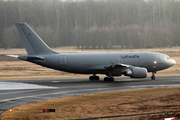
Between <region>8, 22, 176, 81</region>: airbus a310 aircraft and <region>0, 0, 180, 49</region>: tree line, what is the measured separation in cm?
8456

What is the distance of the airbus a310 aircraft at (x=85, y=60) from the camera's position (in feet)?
135

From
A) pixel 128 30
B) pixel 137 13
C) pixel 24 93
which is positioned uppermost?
pixel 137 13

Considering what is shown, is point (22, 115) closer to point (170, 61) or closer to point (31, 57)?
point (31, 57)

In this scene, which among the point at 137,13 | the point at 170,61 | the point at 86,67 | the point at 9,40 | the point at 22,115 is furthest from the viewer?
the point at 137,13

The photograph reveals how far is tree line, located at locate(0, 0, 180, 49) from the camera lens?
136 metres

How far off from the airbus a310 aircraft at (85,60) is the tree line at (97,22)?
277 ft

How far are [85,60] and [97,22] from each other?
131 meters

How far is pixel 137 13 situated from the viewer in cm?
18050

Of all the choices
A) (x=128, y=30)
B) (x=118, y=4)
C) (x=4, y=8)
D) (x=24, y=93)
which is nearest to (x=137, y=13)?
(x=118, y=4)

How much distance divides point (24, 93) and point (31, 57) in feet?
30.0

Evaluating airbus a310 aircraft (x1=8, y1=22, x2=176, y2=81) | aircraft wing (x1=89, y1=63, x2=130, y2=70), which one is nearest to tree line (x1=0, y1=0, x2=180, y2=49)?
airbus a310 aircraft (x1=8, y1=22, x2=176, y2=81)

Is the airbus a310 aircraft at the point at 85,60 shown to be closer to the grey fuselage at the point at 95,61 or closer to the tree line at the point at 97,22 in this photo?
the grey fuselage at the point at 95,61

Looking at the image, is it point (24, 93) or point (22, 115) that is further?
point (24, 93)

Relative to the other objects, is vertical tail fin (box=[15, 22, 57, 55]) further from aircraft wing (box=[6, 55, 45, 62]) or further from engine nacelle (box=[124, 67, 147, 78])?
engine nacelle (box=[124, 67, 147, 78])
